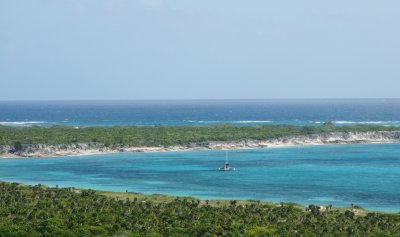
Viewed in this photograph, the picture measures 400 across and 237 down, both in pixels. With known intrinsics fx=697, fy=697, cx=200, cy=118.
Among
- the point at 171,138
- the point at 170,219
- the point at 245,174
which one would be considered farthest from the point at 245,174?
the point at 171,138

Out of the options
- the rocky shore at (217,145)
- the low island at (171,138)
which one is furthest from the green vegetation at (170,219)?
the low island at (171,138)

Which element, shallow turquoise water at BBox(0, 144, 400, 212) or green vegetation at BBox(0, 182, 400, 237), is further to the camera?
shallow turquoise water at BBox(0, 144, 400, 212)

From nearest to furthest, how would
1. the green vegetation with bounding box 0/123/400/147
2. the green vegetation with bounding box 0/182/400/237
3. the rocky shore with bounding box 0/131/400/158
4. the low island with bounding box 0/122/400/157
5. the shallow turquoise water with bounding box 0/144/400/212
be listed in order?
the green vegetation with bounding box 0/182/400/237, the shallow turquoise water with bounding box 0/144/400/212, the rocky shore with bounding box 0/131/400/158, the low island with bounding box 0/122/400/157, the green vegetation with bounding box 0/123/400/147

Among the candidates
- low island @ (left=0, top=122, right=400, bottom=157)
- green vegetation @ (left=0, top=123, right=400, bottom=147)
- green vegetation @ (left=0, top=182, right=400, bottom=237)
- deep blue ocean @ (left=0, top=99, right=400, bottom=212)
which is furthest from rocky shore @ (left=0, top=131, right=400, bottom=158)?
green vegetation @ (left=0, top=182, right=400, bottom=237)

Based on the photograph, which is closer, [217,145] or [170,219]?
[170,219]

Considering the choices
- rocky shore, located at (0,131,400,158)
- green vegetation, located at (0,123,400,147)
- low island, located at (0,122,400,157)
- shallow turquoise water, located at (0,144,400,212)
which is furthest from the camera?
green vegetation, located at (0,123,400,147)

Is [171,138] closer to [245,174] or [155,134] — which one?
[155,134]

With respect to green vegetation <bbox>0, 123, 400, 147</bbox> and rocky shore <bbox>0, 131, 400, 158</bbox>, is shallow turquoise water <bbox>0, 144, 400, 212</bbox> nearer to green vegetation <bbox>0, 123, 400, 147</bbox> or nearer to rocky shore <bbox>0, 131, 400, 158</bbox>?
rocky shore <bbox>0, 131, 400, 158</bbox>
